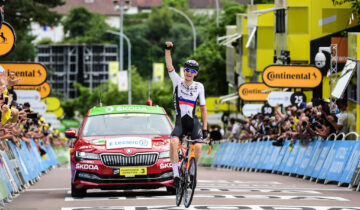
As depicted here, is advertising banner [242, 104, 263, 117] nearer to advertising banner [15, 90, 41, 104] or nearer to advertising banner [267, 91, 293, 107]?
advertising banner [267, 91, 293, 107]

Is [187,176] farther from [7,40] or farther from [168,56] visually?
[7,40]

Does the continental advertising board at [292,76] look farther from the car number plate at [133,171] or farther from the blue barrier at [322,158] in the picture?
the car number plate at [133,171]

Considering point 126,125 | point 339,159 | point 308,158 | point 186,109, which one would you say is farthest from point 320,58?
point 186,109

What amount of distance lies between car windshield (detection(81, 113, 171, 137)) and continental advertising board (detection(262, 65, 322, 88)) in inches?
673

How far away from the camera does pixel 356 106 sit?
84.0 ft

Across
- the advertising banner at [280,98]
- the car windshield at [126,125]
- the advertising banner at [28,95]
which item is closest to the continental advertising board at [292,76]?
the advertising banner at [280,98]

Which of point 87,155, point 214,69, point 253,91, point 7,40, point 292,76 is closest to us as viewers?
point 87,155

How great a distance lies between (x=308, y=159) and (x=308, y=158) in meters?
0.04

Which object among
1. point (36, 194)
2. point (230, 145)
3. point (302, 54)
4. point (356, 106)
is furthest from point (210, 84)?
point (36, 194)

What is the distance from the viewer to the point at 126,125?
758 inches

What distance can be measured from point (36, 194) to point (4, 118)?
15.1ft

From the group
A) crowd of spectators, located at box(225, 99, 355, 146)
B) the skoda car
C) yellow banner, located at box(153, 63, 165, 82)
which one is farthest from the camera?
yellow banner, located at box(153, 63, 165, 82)

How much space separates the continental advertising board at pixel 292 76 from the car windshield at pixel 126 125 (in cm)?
1709

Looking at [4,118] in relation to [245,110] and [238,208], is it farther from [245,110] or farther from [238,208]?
[245,110]
